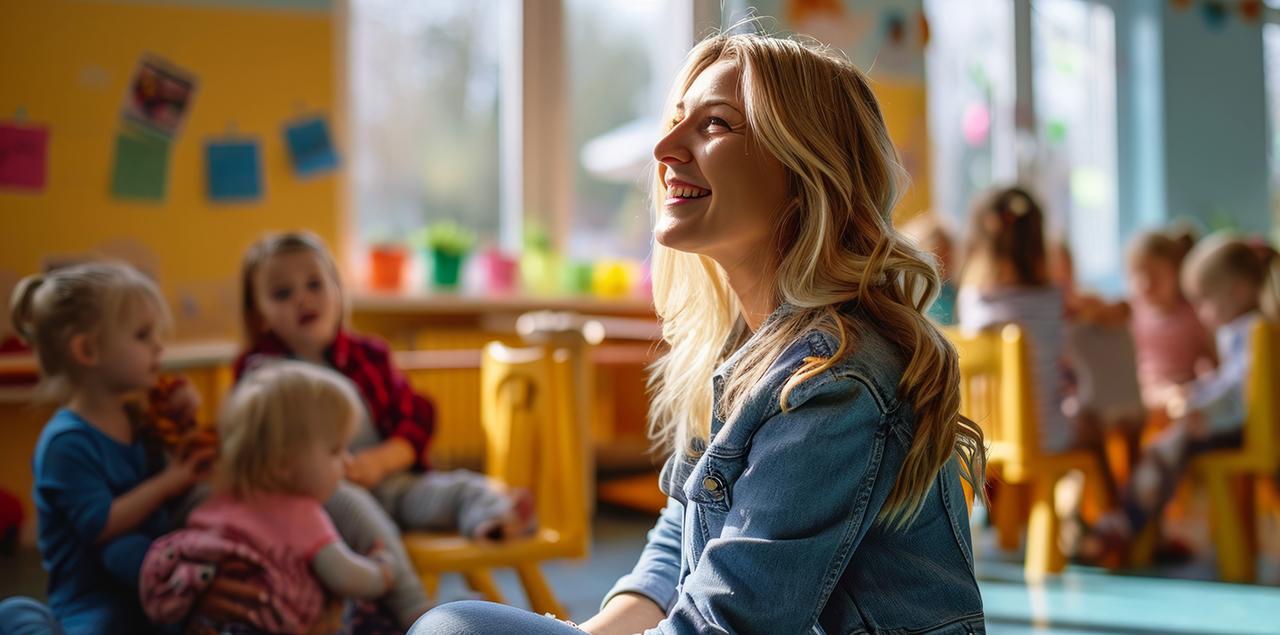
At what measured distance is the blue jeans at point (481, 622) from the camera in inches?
42.2

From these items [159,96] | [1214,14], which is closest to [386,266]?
[159,96]

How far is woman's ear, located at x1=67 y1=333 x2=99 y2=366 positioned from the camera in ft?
6.19

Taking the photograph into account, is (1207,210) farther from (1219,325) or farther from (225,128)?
(225,128)

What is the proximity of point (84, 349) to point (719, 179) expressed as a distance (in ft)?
3.87

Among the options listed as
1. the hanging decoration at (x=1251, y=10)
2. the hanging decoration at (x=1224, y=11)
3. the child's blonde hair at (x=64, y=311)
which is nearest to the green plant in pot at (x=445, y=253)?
the child's blonde hair at (x=64, y=311)

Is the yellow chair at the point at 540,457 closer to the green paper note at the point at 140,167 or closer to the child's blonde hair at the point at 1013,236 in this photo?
the child's blonde hair at the point at 1013,236

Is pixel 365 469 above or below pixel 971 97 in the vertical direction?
below

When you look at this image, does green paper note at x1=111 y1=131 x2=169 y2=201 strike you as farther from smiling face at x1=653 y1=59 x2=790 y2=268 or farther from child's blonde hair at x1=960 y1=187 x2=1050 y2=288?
smiling face at x1=653 y1=59 x2=790 y2=268

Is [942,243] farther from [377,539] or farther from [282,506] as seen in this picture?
[282,506]

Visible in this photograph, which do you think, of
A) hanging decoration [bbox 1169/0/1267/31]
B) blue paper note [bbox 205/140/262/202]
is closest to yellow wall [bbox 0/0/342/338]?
blue paper note [bbox 205/140/262/202]

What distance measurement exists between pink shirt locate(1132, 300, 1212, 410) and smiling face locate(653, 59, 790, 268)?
3.12 metres

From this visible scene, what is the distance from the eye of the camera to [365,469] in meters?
2.29

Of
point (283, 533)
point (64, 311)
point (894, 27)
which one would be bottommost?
point (283, 533)

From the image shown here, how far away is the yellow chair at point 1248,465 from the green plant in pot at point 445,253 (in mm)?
2626
